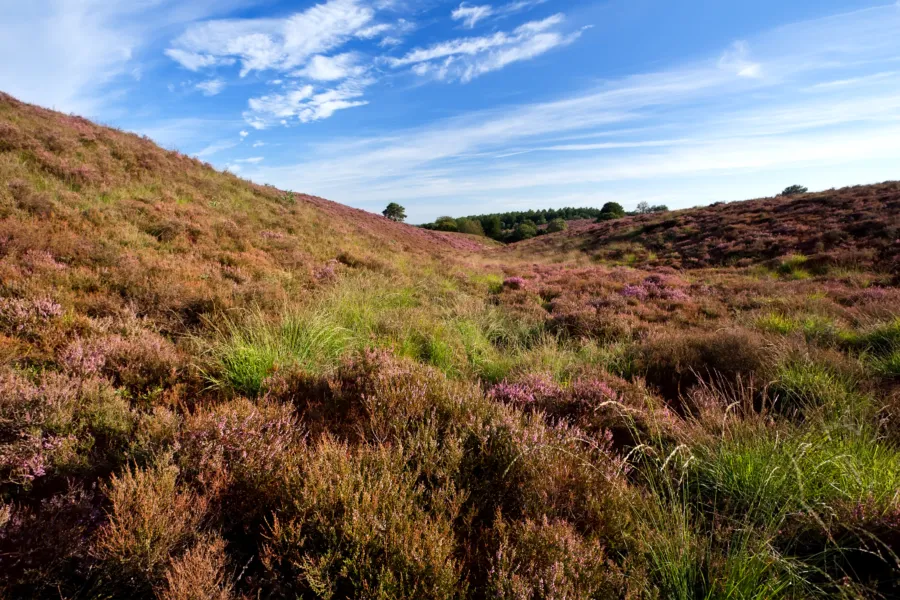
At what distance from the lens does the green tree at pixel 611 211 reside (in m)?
50.7

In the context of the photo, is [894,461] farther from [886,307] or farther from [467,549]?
[886,307]

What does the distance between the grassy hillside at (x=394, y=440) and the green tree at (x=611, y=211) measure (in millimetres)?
45968

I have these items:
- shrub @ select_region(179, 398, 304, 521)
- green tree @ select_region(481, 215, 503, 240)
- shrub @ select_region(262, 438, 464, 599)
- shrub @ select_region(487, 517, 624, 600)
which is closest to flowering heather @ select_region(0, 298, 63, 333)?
shrub @ select_region(179, 398, 304, 521)

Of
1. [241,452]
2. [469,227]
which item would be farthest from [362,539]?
[469,227]

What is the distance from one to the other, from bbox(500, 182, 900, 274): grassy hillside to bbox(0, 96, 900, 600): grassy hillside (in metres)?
9.23

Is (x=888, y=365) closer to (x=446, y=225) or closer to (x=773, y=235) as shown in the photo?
(x=773, y=235)

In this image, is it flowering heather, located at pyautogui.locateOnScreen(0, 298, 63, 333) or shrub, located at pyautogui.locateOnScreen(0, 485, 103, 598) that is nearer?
shrub, located at pyautogui.locateOnScreen(0, 485, 103, 598)

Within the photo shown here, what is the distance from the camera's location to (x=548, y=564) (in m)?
→ 1.83

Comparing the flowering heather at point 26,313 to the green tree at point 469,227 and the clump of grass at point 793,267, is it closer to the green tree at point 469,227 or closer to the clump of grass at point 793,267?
the clump of grass at point 793,267

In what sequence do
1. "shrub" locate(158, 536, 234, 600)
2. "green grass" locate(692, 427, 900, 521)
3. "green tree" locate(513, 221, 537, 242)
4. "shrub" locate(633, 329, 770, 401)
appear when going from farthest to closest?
"green tree" locate(513, 221, 537, 242) → "shrub" locate(633, 329, 770, 401) → "green grass" locate(692, 427, 900, 521) → "shrub" locate(158, 536, 234, 600)

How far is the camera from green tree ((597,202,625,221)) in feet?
166

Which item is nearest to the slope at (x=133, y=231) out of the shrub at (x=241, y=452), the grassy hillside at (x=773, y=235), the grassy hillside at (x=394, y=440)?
the grassy hillside at (x=394, y=440)

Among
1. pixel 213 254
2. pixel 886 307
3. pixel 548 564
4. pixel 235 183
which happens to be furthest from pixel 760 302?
pixel 235 183

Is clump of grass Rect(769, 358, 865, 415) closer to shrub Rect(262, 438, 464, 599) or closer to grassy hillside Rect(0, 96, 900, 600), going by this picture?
grassy hillside Rect(0, 96, 900, 600)
